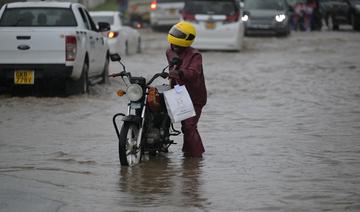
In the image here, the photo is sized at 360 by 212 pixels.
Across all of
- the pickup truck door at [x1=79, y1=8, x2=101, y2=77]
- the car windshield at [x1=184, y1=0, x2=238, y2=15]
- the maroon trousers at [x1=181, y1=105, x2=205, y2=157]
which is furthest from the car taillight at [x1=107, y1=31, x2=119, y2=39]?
the maroon trousers at [x1=181, y1=105, x2=205, y2=157]

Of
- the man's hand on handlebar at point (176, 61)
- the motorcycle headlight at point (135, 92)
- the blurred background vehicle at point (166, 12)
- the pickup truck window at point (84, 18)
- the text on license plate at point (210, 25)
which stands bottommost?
the blurred background vehicle at point (166, 12)

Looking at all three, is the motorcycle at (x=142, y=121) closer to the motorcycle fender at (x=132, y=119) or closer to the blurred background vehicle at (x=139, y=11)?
the motorcycle fender at (x=132, y=119)

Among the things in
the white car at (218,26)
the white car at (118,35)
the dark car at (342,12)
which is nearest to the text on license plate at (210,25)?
the white car at (218,26)

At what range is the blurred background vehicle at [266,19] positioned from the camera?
3812 centimetres

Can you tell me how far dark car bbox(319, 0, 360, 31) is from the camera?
43.7 metres

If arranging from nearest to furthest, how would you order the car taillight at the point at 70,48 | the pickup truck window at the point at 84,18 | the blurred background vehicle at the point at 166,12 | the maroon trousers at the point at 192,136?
the maroon trousers at the point at 192,136 → the car taillight at the point at 70,48 → the pickup truck window at the point at 84,18 → the blurred background vehicle at the point at 166,12

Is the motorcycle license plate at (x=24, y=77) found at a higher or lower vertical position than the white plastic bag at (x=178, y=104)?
lower

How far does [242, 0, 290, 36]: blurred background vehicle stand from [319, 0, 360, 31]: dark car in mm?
5286

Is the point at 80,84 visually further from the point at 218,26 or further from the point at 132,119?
the point at 218,26

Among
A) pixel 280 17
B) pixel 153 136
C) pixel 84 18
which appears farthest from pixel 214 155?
pixel 280 17

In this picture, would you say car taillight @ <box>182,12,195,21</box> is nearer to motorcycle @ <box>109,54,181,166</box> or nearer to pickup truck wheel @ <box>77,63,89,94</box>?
pickup truck wheel @ <box>77,63,89,94</box>

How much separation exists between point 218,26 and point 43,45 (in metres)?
13.7

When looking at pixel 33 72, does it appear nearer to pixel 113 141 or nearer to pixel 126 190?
pixel 113 141

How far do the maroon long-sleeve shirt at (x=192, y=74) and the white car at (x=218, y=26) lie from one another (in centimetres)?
1929
